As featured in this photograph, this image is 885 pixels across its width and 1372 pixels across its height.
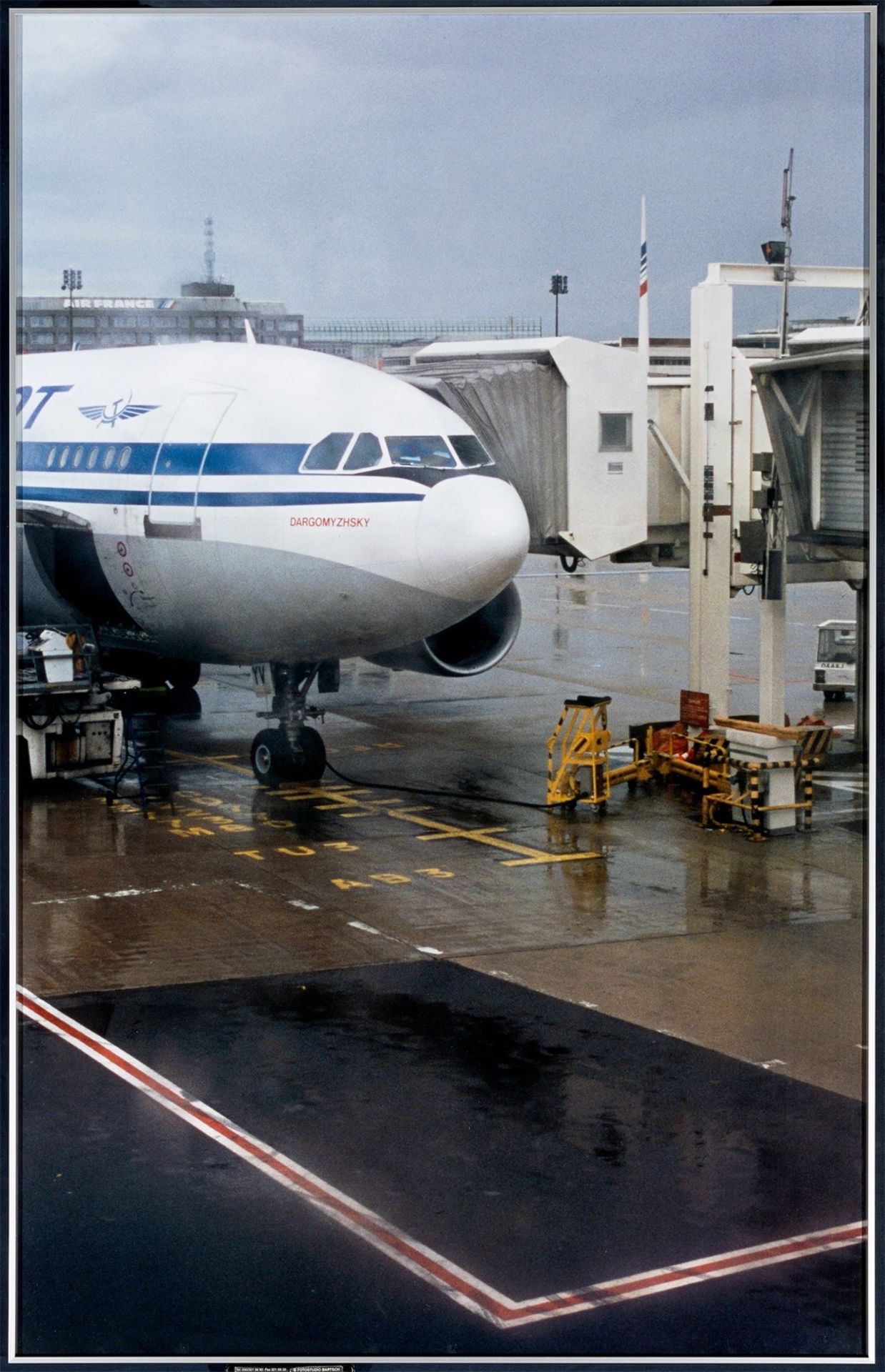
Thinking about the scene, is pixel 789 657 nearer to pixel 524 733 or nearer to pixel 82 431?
pixel 524 733

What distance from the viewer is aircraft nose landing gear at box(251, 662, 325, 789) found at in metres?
22.0

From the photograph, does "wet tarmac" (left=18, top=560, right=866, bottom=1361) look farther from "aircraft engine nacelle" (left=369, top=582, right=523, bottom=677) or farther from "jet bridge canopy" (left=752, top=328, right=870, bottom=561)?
"jet bridge canopy" (left=752, top=328, right=870, bottom=561)

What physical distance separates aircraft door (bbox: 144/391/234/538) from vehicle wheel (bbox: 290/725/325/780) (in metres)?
3.44

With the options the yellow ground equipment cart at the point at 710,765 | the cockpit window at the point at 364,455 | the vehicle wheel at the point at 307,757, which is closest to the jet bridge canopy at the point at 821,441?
the yellow ground equipment cart at the point at 710,765

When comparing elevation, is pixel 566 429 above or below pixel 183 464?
above

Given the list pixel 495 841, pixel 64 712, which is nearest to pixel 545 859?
pixel 495 841

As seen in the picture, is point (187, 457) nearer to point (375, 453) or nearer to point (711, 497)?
point (375, 453)

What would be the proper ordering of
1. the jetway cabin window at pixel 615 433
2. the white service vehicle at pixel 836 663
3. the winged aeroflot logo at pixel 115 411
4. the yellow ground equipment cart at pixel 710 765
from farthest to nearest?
the white service vehicle at pixel 836 663 < the jetway cabin window at pixel 615 433 < the winged aeroflot logo at pixel 115 411 < the yellow ground equipment cart at pixel 710 765

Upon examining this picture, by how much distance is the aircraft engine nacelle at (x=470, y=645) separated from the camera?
2278 centimetres

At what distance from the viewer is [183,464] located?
67.3 feet

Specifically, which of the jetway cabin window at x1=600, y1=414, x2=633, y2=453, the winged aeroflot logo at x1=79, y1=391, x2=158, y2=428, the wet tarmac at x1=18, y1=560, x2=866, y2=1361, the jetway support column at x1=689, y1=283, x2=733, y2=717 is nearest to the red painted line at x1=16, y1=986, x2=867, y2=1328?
the wet tarmac at x1=18, y1=560, x2=866, y2=1361

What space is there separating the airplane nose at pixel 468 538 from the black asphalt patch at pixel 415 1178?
5.95 metres

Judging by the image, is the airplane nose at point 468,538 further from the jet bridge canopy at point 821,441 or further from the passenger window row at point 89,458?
the passenger window row at point 89,458

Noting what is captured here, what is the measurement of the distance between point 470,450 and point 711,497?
3943 mm
